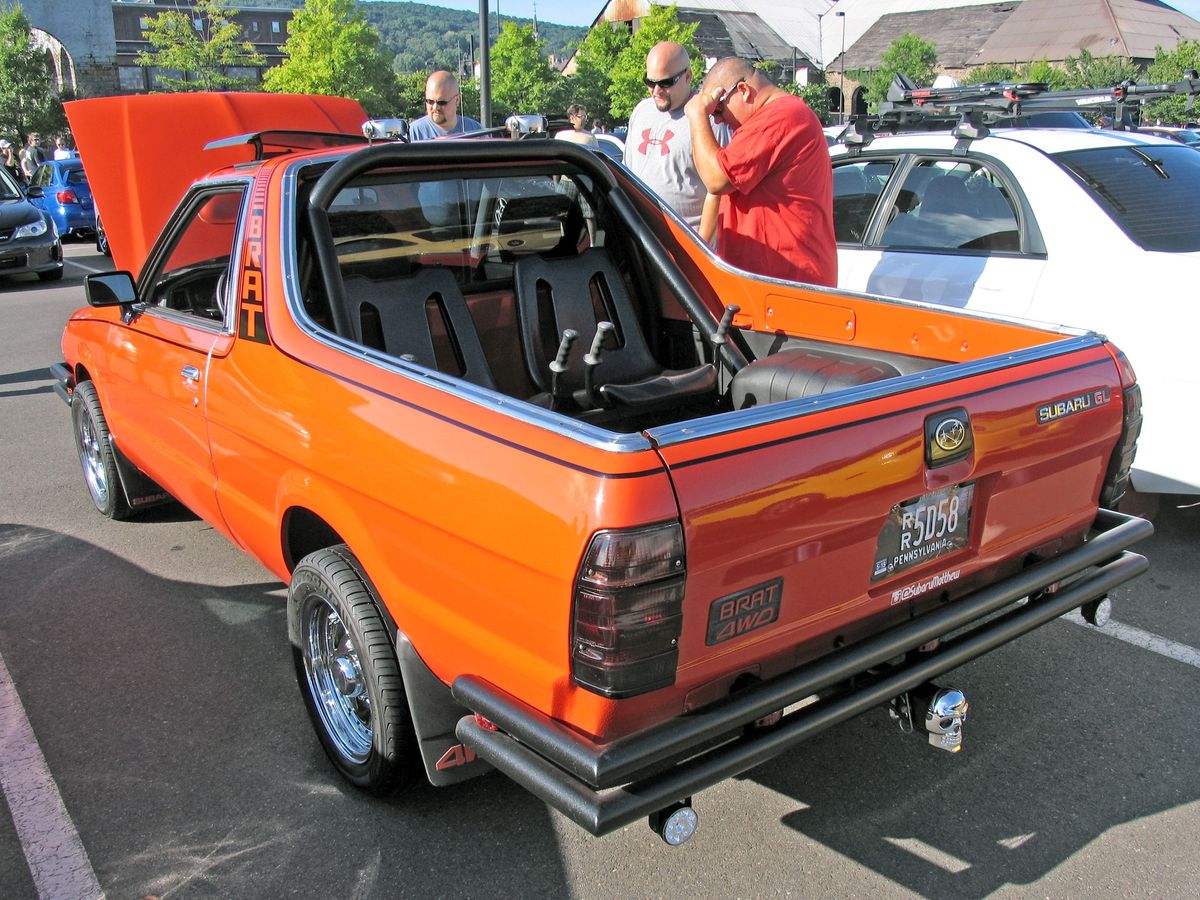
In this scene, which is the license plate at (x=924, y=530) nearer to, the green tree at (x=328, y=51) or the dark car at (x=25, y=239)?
the dark car at (x=25, y=239)

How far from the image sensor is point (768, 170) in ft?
15.0

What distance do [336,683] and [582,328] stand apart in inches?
65.8

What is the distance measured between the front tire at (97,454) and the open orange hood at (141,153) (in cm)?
128

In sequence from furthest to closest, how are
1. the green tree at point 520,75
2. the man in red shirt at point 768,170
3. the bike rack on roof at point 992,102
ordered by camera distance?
the green tree at point 520,75 → the bike rack on roof at point 992,102 → the man in red shirt at point 768,170

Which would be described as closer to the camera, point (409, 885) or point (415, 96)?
point (409, 885)

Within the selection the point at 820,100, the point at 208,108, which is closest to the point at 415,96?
the point at 820,100

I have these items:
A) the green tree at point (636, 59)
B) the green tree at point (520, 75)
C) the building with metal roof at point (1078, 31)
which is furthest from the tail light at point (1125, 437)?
the building with metal roof at point (1078, 31)

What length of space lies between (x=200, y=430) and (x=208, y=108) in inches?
151

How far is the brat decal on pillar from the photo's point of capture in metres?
3.25

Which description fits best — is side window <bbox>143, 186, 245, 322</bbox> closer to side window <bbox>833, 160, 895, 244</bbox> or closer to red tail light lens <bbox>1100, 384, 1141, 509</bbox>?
side window <bbox>833, 160, 895, 244</bbox>

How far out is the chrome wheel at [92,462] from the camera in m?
5.09

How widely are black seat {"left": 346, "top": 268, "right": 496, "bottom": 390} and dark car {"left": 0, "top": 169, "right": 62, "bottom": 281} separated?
12.2 metres

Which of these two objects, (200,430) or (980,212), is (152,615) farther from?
(980,212)

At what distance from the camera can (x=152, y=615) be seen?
4.18m
